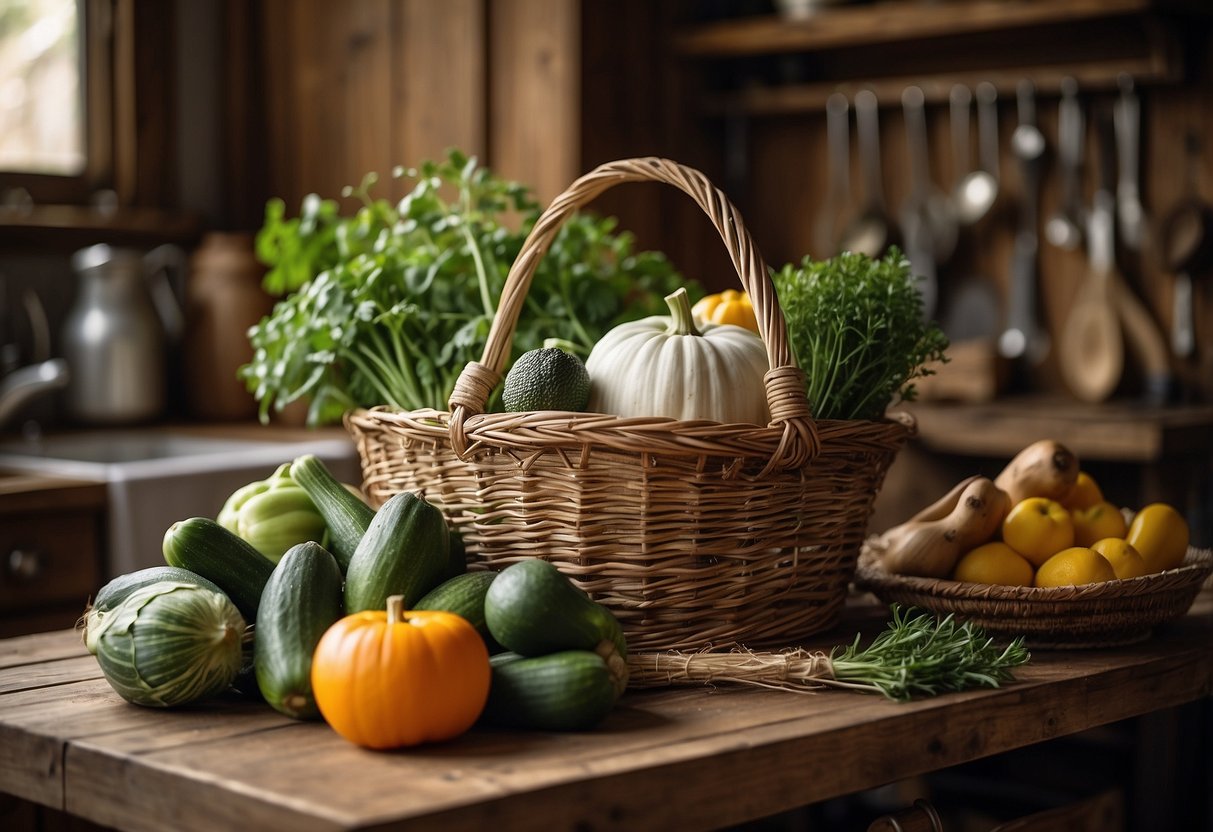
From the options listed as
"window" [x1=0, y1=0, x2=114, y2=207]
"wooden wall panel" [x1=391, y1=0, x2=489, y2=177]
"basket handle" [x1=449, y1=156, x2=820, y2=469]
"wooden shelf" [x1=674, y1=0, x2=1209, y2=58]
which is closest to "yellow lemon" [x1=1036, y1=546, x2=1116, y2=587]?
"basket handle" [x1=449, y1=156, x2=820, y2=469]

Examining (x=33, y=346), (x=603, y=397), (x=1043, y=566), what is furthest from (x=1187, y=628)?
A: (x=33, y=346)

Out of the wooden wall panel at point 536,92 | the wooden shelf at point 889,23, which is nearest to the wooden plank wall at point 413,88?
the wooden wall panel at point 536,92

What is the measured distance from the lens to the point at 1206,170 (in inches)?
104

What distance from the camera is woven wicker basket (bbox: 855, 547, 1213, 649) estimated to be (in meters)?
1.16

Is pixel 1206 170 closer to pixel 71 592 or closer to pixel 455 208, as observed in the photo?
pixel 455 208

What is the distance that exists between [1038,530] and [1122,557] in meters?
0.07

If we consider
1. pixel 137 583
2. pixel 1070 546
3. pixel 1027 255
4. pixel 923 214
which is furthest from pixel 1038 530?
pixel 923 214

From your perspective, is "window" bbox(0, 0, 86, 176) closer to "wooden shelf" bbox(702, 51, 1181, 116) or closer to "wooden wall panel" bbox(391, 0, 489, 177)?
"wooden wall panel" bbox(391, 0, 489, 177)

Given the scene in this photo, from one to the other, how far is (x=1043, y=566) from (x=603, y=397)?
41 centimetres

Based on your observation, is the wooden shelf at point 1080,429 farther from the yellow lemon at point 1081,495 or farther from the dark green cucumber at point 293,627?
the dark green cucumber at point 293,627

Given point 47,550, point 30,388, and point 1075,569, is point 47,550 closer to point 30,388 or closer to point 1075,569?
point 30,388

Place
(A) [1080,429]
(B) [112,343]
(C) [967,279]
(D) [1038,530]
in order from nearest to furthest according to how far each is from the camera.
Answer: (D) [1038,530]
(A) [1080,429]
(B) [112,343]
(C) [967,279]

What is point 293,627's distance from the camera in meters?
0.96

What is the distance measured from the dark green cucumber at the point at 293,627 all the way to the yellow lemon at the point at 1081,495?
676 millimetres
